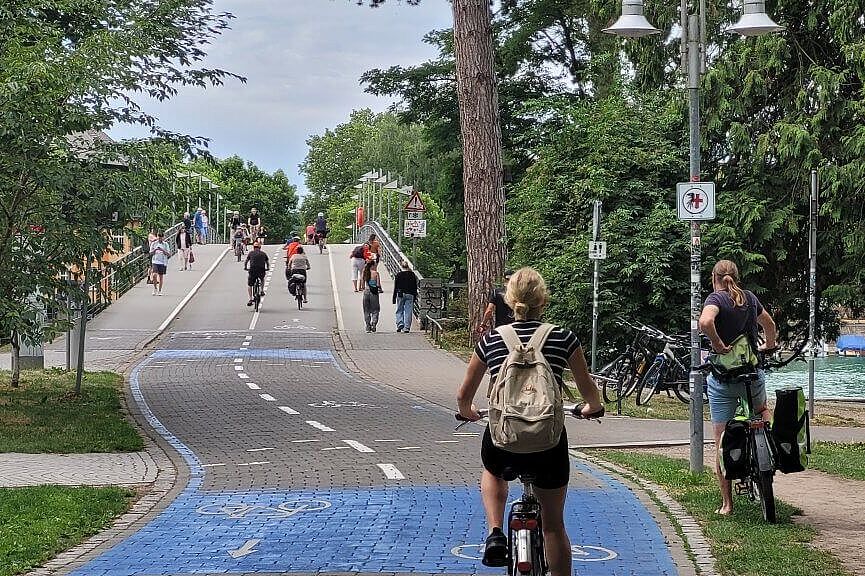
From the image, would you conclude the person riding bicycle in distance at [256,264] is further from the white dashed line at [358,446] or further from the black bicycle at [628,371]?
the white dashed line at [358,446]

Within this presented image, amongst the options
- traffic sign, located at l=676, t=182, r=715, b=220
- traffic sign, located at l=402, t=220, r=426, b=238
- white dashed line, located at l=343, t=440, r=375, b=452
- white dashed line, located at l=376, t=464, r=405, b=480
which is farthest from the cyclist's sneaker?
traffic sign, located at l=402, t=220, r=426, b=238

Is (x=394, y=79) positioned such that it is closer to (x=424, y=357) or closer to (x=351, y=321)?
(x=351, y=321)

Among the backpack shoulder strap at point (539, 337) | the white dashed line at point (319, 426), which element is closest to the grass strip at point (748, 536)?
the backpack shoulder strap at point (539, 337)

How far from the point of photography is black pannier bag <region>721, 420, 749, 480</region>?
880cm

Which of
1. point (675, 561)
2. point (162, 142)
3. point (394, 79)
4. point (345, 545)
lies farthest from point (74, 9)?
point (394, 79)

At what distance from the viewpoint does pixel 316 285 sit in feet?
146

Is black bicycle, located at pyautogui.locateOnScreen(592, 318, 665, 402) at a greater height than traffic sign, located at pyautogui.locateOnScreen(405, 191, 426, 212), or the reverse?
traffic sign, located at pyautogui.locateOnScreen(405, 191, 426, 212)

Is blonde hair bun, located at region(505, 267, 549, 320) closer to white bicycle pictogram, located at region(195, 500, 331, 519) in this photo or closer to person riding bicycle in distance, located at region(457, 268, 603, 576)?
person riding bicycle in distance, located at region(457, 268, 603, 576)

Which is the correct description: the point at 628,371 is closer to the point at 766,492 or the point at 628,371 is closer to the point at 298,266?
the point at 766,492

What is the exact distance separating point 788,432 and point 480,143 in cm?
1839

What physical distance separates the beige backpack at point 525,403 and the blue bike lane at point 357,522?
210 centimetres

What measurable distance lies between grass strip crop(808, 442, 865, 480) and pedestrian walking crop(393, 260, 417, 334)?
56.1 ft

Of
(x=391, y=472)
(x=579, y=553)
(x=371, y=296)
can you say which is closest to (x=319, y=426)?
(x=391, y=472)

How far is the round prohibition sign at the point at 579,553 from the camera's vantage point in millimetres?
7965
